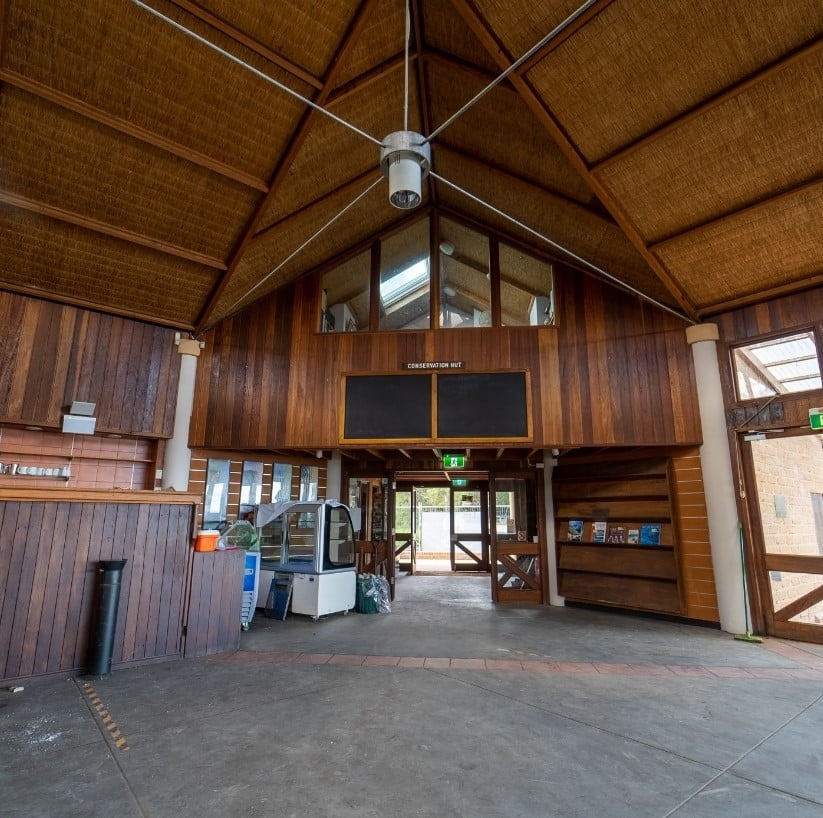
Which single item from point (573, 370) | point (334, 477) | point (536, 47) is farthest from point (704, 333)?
point (334, 477)

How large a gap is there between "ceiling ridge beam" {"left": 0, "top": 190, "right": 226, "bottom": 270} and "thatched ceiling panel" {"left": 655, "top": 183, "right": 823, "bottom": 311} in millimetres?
5376

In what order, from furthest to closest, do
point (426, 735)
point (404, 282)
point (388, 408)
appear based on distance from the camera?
point (404, 282), point (388, 408), point (426, 735)

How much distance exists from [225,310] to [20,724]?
204 inches

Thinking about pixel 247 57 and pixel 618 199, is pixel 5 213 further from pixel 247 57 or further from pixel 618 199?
pixel 618 199

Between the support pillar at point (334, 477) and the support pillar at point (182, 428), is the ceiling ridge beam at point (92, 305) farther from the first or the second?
the support pillar at point (334, 477)

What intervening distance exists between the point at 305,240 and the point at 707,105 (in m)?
4.74

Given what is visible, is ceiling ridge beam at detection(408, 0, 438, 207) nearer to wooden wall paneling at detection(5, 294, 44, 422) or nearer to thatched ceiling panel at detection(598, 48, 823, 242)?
thatched ceiling panel at detection(598, 48, 823, 242)

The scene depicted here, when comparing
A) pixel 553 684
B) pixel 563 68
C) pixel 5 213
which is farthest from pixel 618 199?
pixel 5 213

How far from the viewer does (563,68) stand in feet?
14.4

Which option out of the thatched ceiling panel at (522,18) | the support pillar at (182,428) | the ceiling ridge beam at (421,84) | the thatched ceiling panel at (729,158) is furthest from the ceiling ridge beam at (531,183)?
the support pillar at (182,428)

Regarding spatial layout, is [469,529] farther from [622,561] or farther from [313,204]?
[313,204]

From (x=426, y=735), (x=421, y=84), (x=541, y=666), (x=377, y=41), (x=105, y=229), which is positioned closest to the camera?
(x=426, y=735)

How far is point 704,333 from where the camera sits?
6184 mm

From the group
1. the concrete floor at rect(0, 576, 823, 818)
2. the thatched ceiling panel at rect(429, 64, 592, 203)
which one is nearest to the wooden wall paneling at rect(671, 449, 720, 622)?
the concrete floor at rect(0, 576, 823, 818)
